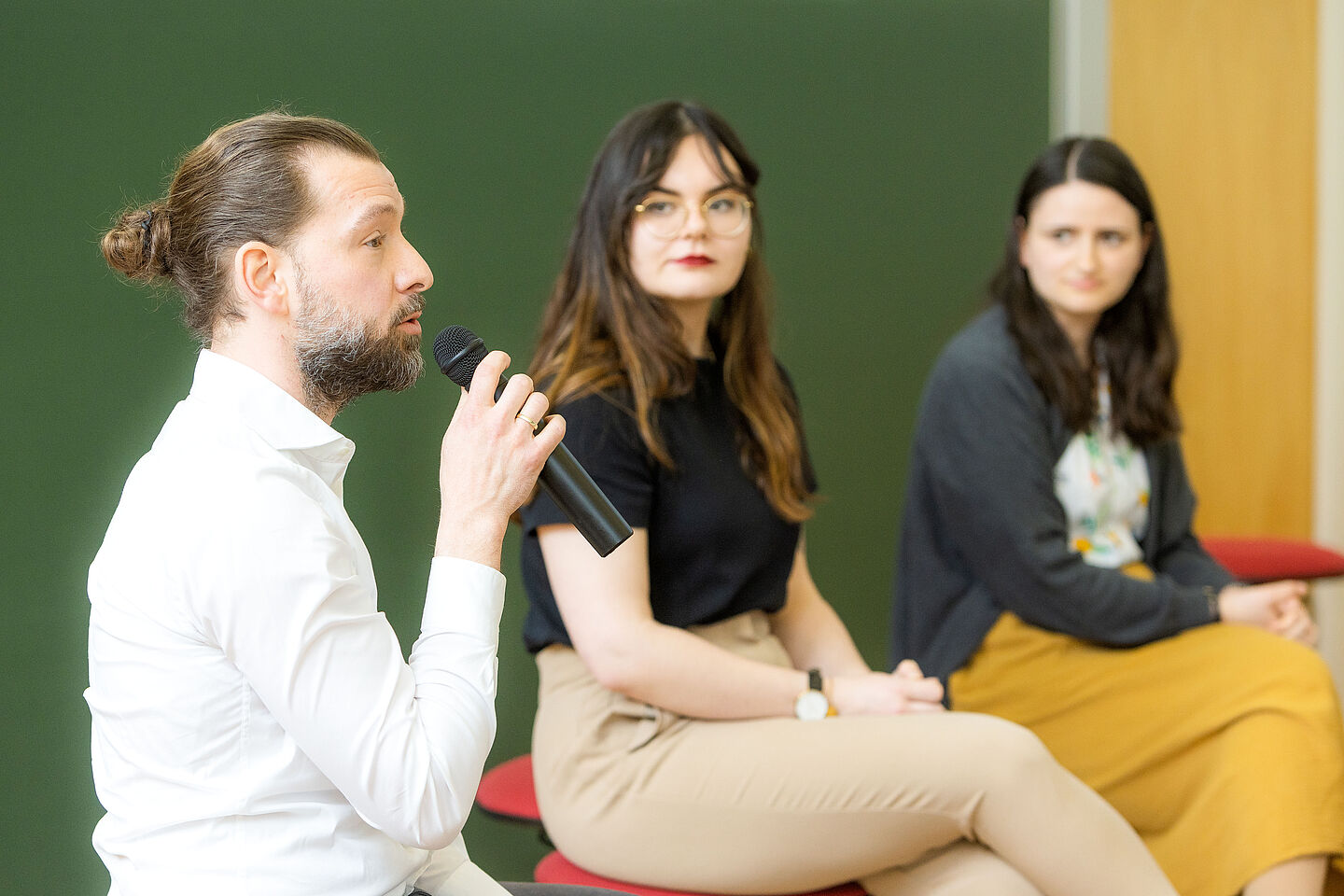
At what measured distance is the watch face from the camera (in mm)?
1541

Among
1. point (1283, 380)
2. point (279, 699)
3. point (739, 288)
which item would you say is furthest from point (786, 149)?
point (279, 699)

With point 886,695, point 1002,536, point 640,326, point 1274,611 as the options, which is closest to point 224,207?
point 640,326

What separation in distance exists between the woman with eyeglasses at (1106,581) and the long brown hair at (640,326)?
47cm

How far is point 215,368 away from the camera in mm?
1018

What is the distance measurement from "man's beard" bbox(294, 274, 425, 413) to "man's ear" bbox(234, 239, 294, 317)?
0.04 feet

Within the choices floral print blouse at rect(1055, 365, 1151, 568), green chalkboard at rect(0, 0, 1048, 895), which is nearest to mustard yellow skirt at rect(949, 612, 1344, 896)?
floral print blouse at rect(1055, 365, 1151, 568)

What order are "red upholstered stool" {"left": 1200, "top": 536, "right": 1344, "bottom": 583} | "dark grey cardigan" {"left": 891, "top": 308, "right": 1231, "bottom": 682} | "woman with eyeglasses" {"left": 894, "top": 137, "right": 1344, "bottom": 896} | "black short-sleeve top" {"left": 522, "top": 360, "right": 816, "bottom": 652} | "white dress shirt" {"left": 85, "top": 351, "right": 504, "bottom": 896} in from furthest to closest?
"red upholstered stool" {"left": 1200, "top": 536, "right": 1344, "bottom": 583} < "dark grey cardigan" {"left": 891, "top": 308, "right": 1231, "bottom": 682} < "woman with eyeglasses" {"left": 894, "top": 137, "right": 1344, "bottom": 896} < "black short-sleeve top" {"left": 522, "top": 360, "right": 816, "bottom": 652} < "white dress shirt" {"left": 85, "top": 351, "right": 504, "bottom": 896}

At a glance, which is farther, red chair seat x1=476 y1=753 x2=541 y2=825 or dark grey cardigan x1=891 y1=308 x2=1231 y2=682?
dark grey cardigan x1=891 y1=308 x2=1231 y2=682

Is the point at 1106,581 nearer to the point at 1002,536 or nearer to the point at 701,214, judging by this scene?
the point at 1002,536

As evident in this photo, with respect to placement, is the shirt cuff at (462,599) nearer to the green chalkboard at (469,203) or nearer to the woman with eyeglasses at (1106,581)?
the green chalkboard at (469,203)

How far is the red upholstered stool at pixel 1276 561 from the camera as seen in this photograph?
2.38 metres

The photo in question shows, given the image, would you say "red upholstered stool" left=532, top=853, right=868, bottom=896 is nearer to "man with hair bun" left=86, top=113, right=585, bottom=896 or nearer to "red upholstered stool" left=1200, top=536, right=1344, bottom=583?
"man with hair bun" left=86, top=113, right=585, bottom=896

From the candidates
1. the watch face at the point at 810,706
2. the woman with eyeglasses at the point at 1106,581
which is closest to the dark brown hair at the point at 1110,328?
the woman with eyeglasses at the point at 1106,581

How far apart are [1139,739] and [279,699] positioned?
145 cm
